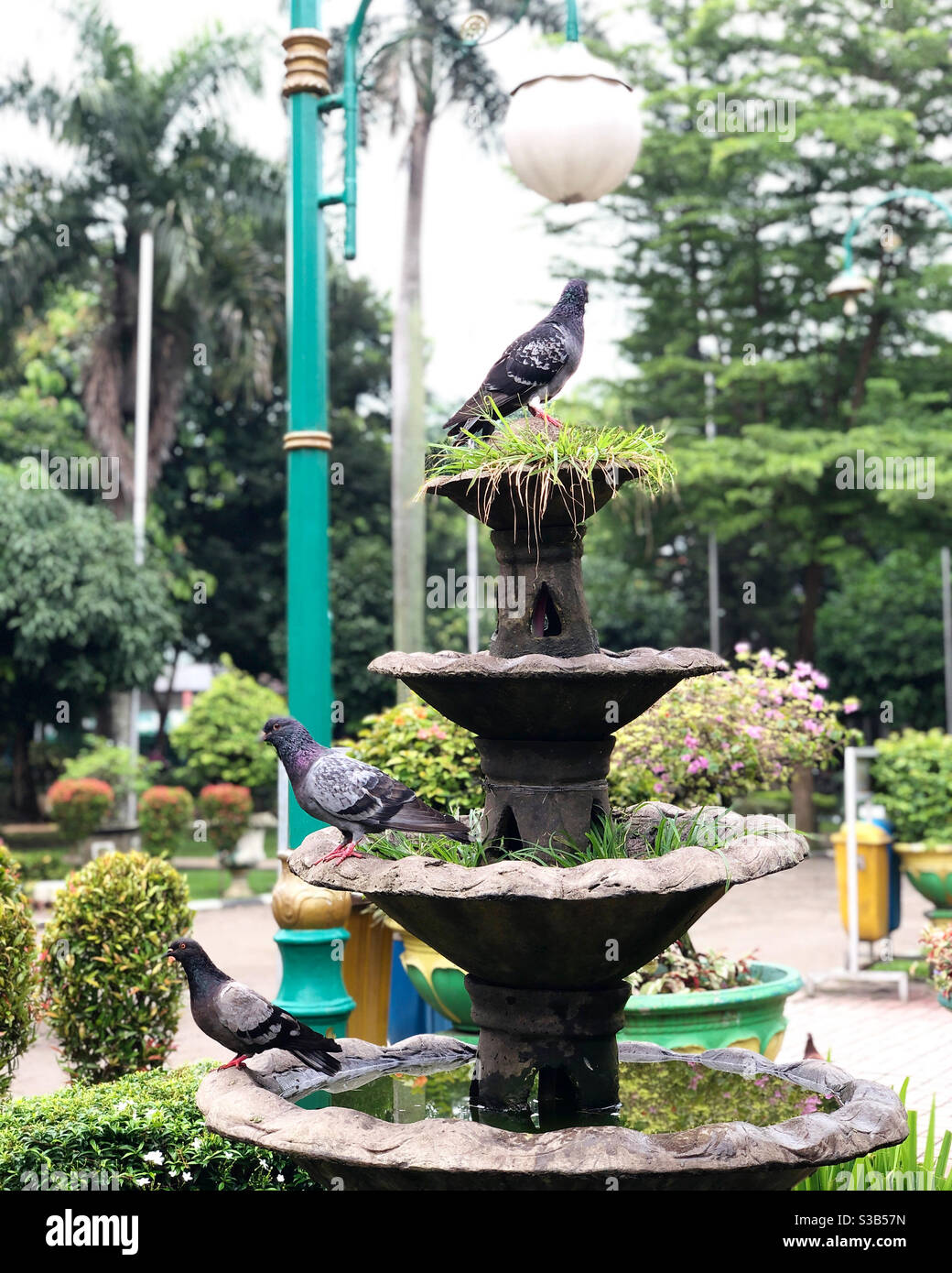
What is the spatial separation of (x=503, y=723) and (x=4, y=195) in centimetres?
2124

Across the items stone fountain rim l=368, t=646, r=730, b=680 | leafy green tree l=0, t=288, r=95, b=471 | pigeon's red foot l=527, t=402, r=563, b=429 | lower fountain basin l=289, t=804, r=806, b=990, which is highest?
leafy green tree l=0, t=288, r=95, b=471

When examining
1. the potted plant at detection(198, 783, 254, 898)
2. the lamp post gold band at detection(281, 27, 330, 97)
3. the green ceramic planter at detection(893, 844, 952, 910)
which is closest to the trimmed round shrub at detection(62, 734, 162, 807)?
the potted plant at detection(198, 783, 254, 898)

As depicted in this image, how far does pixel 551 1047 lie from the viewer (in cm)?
386

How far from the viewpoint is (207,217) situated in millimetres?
22562

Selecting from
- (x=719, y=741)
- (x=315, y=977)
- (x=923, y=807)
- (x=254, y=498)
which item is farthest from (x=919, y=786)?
(x=254, y=498)

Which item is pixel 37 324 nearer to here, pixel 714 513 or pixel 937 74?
pixel 714 513

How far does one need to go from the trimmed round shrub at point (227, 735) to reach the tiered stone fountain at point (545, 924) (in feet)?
50.0

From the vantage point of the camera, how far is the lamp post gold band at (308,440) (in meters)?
5.58

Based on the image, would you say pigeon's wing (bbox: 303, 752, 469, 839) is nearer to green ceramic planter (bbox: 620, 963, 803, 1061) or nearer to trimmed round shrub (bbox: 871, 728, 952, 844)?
green ceramic planter (bbox: 620, 963, 803, 1061)

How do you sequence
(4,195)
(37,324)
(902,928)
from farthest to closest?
(37,324) < (4,195) < (902,928)

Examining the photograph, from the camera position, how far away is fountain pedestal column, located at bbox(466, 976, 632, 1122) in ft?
12.6

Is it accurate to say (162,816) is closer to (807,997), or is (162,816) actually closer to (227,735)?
(227,735)

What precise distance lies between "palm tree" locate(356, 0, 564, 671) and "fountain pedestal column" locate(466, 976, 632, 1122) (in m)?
14.6

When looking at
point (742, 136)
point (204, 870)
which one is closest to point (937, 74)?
point (742, 136)
